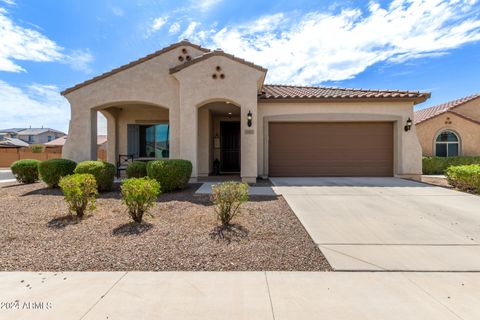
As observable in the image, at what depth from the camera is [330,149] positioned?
11578mm

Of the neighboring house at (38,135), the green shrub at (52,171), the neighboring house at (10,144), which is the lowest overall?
the green shrub at (52,171)

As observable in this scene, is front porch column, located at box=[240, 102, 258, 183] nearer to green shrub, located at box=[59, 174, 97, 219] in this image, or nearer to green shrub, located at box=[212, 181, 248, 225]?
green shrub, located at box=[212, 181, 248, 225]

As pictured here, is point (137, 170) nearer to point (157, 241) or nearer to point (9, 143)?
point (157, 241)

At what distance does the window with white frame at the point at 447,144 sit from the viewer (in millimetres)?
15977

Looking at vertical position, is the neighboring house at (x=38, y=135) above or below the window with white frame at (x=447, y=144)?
above

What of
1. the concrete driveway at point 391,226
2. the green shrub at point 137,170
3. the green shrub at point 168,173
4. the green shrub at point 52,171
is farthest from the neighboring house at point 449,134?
the green shrub at point 52,171

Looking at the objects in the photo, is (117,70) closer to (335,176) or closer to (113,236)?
(113,236)

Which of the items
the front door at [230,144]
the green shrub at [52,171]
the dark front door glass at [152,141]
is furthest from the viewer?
the front door at [230,144]

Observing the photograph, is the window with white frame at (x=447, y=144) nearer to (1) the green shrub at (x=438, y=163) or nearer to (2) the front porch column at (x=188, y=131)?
(1) the green shrub at (x=438, y=163)

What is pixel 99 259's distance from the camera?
369 cm

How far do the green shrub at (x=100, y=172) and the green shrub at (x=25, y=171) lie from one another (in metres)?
3.91
